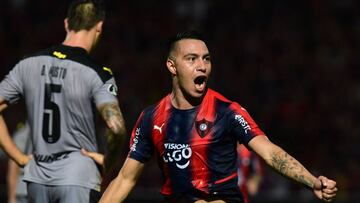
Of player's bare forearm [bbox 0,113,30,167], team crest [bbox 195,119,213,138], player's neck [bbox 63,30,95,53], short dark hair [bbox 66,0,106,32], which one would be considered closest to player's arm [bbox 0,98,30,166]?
player's bare forearm [bbox 0,113,30,167]

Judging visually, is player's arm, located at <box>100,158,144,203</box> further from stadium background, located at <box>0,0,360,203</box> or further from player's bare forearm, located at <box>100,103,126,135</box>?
stadium background, located at <box>0,0,360,203</box>

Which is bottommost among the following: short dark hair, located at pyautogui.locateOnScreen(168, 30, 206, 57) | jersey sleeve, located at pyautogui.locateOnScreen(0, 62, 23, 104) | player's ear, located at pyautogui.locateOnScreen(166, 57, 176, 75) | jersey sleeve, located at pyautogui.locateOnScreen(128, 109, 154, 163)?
jersey sleeve, located at pyautogui.locateOnScreen(128, 109, 154, 163)

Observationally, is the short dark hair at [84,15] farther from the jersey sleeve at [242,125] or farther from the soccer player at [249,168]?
the soccer player at [249,168]

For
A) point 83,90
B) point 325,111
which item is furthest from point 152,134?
point 325,111

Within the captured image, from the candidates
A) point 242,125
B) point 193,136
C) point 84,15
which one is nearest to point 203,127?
point 193,136

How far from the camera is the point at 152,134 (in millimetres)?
5641

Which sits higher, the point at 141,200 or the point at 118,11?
the point at 118,11

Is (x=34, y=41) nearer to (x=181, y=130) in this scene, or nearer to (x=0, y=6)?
(x=0, y=6)

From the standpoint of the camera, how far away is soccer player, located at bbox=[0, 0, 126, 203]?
19.0 feet

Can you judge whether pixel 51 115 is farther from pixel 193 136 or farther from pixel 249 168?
pixel 249 168

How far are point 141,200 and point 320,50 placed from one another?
505 cm

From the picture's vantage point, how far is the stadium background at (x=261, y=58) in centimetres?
1302

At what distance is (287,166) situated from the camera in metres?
5.17

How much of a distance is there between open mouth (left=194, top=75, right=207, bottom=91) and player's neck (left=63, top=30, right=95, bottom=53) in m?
0.89
